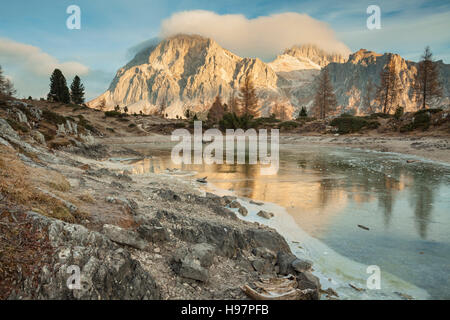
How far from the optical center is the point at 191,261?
4.82 m

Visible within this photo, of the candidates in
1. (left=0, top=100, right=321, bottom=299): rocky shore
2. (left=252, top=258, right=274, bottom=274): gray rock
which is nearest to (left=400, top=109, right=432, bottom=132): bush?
(left=0, top=100, right=321, bottom=299): rocky shore

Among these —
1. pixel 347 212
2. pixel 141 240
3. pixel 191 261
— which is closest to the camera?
pixel 191 261

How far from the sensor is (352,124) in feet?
173

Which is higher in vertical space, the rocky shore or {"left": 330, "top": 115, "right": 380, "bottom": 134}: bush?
{"left": 330, "top": 115, "right": 380, "bottom": 134}: bush

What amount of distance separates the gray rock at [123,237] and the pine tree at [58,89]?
293 ft

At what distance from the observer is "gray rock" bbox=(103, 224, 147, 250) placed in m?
5.07

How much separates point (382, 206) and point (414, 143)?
28.0 m

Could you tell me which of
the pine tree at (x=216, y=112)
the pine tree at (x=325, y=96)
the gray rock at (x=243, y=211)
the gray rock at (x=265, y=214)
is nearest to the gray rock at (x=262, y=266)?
the gray rock at (x=265, y=214)

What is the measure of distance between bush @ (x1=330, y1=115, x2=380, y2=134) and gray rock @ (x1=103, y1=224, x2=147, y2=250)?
174 feet

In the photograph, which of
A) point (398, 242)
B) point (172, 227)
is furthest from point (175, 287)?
point (398, 242)

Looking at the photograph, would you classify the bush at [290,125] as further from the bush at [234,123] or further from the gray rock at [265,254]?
the gray rock at [265,254]

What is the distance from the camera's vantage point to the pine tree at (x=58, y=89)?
78.6 m

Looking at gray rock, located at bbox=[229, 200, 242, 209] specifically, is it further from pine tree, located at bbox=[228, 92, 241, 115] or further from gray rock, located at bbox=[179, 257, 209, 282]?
pine tree, located at bbox=[228, 92, 241, 115]
